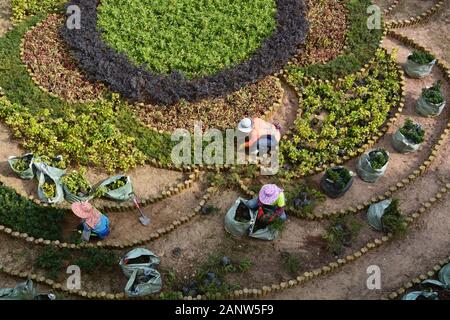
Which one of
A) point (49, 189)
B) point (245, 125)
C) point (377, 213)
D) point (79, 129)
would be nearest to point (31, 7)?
point (79, 129)

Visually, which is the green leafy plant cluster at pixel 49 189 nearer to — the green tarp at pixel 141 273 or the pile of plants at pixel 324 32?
the green tarp at pixel 141 273

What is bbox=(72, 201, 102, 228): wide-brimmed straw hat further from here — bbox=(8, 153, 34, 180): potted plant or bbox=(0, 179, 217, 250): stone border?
bbox=(8, 153, 34, 180): potted plant

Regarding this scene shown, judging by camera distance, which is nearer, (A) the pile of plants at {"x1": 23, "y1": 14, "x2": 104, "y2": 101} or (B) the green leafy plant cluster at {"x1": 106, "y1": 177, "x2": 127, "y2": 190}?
(B) the green leafy plant cluster at {"x1": 106, "y1": 177, "x2": 127, "y2": 190}

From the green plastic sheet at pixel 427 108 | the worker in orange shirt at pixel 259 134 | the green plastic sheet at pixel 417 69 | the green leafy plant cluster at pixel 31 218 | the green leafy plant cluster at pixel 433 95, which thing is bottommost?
the green leafy plant cluster at pixel 31 218

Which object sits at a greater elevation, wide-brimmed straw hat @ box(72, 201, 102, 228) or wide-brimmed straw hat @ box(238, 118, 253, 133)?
wide-brimmed straw hat @ box(238, 118, 253, 133)

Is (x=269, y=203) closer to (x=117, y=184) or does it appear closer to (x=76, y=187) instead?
(x=117, y=184)

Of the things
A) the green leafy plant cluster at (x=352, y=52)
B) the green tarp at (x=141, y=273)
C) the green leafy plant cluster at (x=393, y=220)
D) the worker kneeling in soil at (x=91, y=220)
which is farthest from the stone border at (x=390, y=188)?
the worker kneeling in soil at (x=91, y=220)

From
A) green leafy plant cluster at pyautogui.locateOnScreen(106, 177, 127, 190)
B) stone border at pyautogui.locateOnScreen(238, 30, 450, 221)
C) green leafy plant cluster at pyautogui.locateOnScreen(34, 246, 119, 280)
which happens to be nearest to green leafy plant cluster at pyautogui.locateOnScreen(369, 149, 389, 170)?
stone border at pyautogui.locateOnScreen(238, 30, 450, 221)
